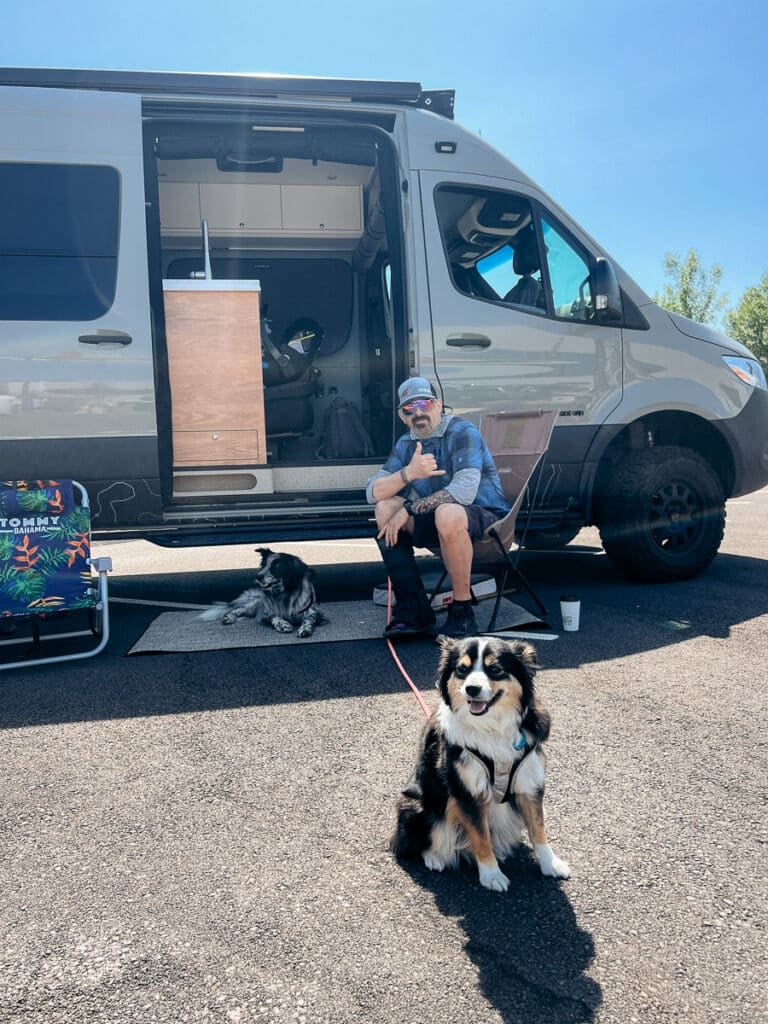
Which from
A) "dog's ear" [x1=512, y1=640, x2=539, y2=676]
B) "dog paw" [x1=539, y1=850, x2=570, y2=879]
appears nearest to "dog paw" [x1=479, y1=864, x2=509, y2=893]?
"dog paw" [x1=539, y1=850, x2=570, y2=879]

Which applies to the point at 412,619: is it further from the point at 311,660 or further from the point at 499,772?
the point at 499,772

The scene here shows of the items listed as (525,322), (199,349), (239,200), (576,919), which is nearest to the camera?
(576,919)

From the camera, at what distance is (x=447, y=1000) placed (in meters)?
1.46

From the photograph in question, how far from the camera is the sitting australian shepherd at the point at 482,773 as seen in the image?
1.89 metres

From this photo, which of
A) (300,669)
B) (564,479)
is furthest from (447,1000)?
(564,479)

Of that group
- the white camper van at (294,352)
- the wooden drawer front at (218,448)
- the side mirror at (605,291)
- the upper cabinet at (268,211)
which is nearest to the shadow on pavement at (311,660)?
the white camper van at (294,352)

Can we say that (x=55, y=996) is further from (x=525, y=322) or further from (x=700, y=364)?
(x=700, y=364)

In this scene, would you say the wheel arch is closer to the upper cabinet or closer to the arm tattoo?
the arm tattoo

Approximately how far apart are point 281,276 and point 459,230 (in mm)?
2259

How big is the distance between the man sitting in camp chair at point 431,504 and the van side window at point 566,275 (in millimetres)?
1381

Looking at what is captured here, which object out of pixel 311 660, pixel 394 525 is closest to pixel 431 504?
pixel 394 525

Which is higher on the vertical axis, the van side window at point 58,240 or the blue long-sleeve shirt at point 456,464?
the van side window at point 58,240

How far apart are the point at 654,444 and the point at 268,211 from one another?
3.77 meters

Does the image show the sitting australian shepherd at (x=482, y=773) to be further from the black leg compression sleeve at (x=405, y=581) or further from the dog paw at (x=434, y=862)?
the black leg compression sleeve at (x=405, y=581)
